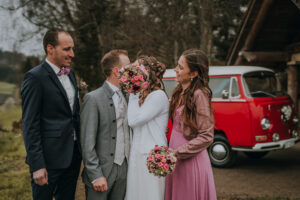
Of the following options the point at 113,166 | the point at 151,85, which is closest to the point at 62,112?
the point at 113,166

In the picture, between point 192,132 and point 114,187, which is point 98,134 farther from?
point 192,132

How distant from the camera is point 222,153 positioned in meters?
7.66

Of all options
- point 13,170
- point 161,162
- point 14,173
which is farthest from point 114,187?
point 13,170

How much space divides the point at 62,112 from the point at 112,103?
49cm

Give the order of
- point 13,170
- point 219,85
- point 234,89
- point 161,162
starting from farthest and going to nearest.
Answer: point 13,170, point 219,85, point 234,89, point 161,162

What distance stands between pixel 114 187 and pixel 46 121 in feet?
2.96

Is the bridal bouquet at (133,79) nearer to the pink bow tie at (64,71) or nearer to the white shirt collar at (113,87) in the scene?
the white shirt collar at (113,87)

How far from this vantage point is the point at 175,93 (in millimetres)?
3105

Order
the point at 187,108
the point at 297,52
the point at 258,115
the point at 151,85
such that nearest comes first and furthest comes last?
the point at 187,108 → the point at 151,85 → the point at 258,115 → the point at 297,52

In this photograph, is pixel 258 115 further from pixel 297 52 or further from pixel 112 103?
pixel 112 103

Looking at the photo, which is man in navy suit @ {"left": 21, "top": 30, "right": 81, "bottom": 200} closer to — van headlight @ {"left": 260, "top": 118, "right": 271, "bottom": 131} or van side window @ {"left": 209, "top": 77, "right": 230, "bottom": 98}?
van headlight @ {"left": 260, "top": 118, "right": 271, "bottom": 131}

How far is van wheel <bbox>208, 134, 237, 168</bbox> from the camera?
7.57 metres

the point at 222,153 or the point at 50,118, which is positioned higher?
the point at 50,118

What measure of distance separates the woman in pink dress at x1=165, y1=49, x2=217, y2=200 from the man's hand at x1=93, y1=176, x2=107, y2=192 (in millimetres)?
686
